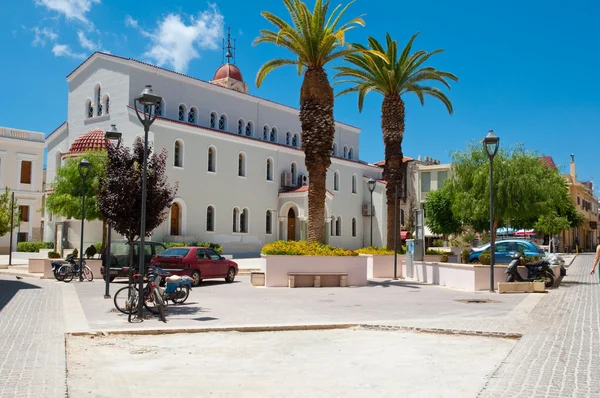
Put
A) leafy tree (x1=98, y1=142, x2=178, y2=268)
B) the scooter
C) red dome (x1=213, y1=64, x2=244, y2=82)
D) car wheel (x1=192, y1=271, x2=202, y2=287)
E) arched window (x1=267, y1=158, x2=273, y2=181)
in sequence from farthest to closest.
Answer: red dome (x1=213, y1=64, x2=244, y2=82), arched window (x1=267, y1=158, x2=273, y2=181), car wheel (x1=192, y1=271, x2=202, y2=287), the scooter, leafy tree (x1=98, y1=142, x2=178, y2=268)

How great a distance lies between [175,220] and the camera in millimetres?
37438

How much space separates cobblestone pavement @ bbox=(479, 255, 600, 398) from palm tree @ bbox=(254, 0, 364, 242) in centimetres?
1076

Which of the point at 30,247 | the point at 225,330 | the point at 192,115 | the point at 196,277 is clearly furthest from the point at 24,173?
the point at 225,330

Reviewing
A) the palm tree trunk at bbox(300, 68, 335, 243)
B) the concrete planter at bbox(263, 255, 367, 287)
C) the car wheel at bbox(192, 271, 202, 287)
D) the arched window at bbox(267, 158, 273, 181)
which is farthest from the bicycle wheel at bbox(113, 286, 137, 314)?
the arched window at bbox(267, 158, 273, 181)

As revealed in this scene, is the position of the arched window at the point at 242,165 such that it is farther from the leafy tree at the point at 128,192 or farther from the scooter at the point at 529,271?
the leafy tree at the point at 128,192

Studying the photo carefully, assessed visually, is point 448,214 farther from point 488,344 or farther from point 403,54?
point 488,344

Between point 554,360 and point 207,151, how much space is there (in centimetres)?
3384

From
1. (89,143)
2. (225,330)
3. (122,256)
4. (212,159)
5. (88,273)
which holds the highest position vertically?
(89,143)

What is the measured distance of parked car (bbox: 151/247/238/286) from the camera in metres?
20.6

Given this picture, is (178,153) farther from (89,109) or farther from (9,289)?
(9,289)

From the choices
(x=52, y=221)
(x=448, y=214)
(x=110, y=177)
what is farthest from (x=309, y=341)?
(x=448, y=214)

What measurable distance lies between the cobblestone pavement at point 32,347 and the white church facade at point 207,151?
2025 cm

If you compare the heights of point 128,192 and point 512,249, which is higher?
point 128,192

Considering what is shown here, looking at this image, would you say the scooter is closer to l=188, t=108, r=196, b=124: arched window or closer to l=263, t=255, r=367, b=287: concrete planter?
l=263, t=255, r=367, b=287: concrete planter
